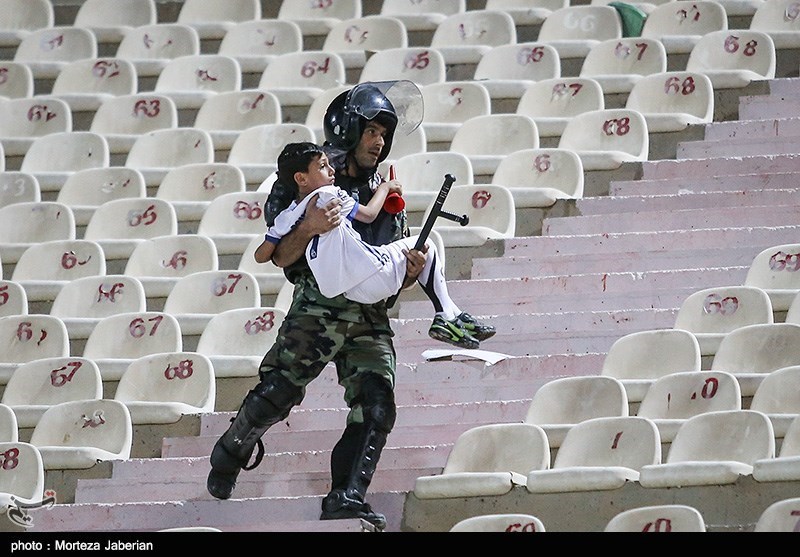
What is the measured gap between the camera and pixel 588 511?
20.4 ft

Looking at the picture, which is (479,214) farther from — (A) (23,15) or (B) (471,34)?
(A) (23,15)

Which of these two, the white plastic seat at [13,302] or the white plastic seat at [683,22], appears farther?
the white plastic seat at [683,22]

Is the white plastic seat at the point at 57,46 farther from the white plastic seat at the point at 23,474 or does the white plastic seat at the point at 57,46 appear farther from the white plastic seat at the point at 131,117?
the white plastic seat at the point at 23,474

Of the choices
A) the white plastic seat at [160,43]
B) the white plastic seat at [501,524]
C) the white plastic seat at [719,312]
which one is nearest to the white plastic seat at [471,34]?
the white plastic seat at [160,43]

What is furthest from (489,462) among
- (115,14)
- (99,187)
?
(115,14)

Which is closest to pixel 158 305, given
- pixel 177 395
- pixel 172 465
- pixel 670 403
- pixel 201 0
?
pixel 177 395

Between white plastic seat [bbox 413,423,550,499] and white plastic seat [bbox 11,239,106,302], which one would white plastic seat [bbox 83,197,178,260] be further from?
white plastic seat [bbox 413,423,550,499]

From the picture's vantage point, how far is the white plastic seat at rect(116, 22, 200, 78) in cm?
1138

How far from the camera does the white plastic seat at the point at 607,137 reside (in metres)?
8.96

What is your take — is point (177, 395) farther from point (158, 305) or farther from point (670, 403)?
point (670, 403)

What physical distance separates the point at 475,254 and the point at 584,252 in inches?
19.1

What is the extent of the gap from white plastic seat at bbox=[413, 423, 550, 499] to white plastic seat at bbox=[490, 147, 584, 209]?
212cm

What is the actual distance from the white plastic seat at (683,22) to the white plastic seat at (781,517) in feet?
16.9

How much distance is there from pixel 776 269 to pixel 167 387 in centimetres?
250
